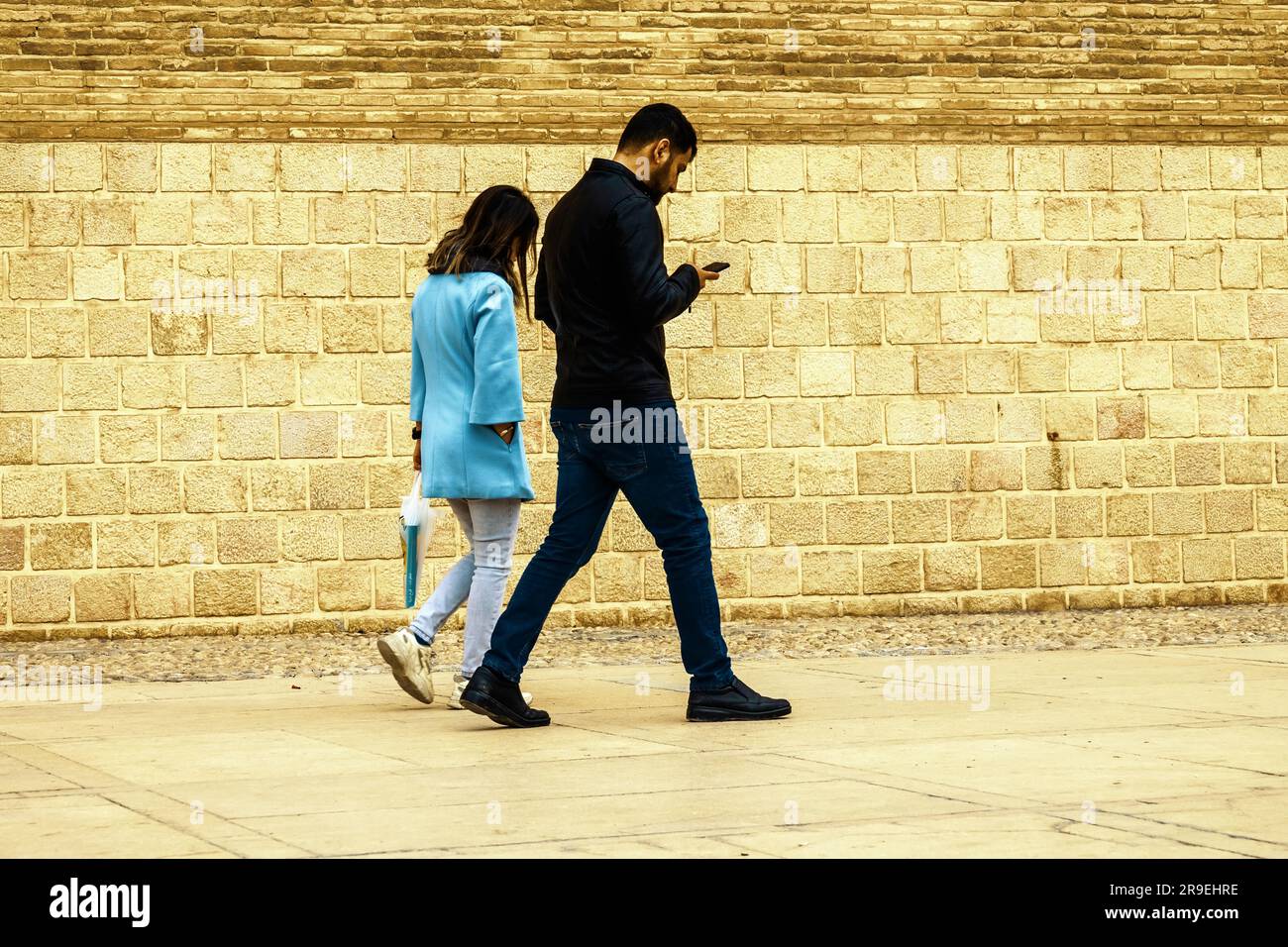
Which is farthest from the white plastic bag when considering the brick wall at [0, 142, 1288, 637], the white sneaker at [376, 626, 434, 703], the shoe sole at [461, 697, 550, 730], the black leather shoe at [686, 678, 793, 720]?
the brick wall at [0, 142, 1288, 637]

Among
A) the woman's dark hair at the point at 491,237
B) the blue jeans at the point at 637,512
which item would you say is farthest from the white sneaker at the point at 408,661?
the woman's dark hair at the point at 491,237

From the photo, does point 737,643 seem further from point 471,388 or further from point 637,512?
point 637,512

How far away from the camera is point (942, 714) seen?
6.16 metres

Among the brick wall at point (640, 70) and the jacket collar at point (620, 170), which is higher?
the brick wall at point (640, 70)

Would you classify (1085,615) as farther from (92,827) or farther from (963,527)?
(92,827)

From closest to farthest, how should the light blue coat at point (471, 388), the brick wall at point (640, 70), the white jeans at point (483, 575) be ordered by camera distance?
1. the light blue coat at point (471, 388)
2. the white jeans at point (483, 575)
3. the brick wall at point (640, 70)

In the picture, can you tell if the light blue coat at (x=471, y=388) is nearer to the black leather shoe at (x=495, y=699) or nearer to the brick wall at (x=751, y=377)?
the black leather shoe at (x=495, y=699)

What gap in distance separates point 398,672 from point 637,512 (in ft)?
3.72

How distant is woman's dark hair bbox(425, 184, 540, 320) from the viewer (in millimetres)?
6469

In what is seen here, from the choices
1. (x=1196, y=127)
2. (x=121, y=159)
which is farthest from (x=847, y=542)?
(x=121, y=159)

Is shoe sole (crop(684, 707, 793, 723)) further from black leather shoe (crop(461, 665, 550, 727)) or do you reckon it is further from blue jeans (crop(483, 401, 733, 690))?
black leather shoe (crop(461, 665, 550, 727))

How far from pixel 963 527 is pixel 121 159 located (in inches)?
204

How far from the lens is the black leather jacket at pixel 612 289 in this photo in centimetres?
583

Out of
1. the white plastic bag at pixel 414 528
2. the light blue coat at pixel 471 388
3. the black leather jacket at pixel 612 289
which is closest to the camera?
the black leather jacket at pixel 612 289
